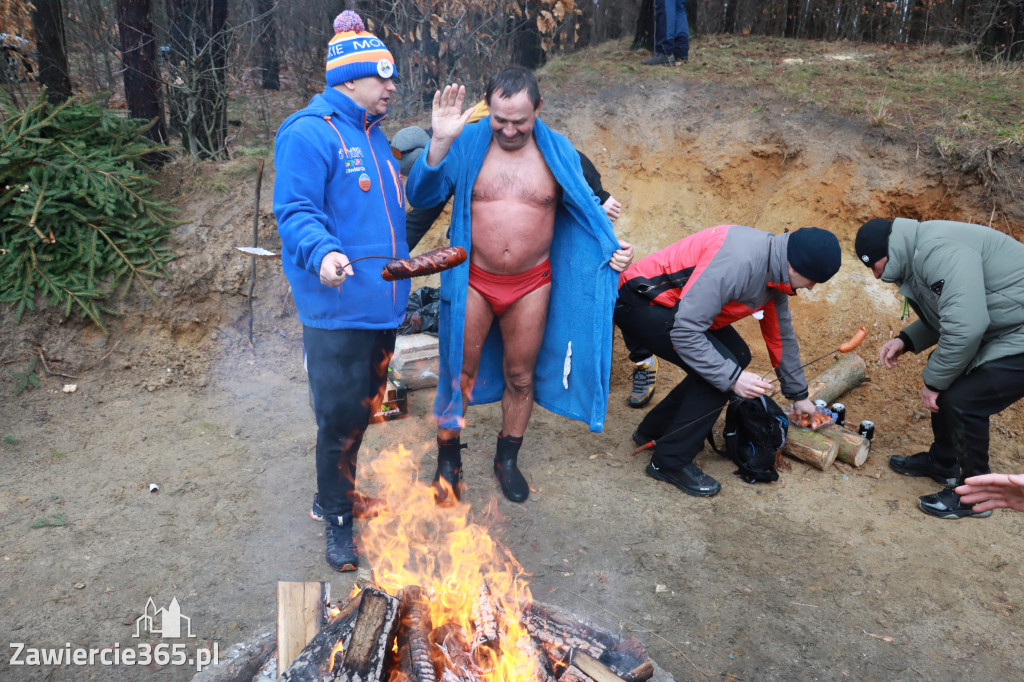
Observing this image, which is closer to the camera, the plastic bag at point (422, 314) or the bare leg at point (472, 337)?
the bare leg at point (472, 337)

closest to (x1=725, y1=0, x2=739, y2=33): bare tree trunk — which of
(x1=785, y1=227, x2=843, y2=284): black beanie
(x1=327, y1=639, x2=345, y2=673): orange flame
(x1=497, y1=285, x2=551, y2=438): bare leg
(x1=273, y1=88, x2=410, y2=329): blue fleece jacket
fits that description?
(x1=785, y1=227, x2=843, y2=284): black beanie

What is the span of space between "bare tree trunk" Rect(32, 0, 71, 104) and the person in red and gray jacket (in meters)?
5.97

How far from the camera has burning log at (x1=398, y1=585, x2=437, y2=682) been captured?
2188 millimetres

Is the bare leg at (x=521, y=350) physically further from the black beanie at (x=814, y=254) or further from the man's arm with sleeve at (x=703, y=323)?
the black beanie at (x=814, y=254)

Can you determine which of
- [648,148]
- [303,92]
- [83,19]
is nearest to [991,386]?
[648,148]

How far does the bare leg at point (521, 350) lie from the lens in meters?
3.92

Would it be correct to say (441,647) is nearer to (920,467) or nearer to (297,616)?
(297,616)

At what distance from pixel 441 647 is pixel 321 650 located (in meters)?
0.43

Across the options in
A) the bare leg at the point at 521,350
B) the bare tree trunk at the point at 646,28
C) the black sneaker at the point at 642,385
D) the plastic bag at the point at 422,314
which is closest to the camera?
the bare leg at the point at 521,350

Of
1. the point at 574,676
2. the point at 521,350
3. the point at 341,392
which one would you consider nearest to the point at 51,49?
the point at 341,392

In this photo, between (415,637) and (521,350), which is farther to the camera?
(521,350)

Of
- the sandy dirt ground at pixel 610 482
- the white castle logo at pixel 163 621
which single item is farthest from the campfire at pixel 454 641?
the white castle logo at pixel 163 621

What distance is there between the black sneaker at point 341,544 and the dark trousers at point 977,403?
371 centimetres

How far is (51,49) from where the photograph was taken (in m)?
6.32
